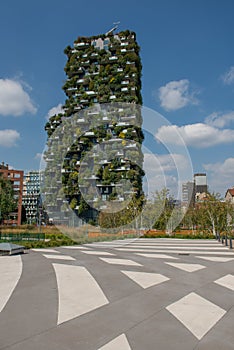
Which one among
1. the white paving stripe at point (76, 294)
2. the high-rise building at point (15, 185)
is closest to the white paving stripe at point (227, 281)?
the white paving stripe at point (76, 294)

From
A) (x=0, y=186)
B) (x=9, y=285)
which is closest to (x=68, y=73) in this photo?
(x=0, y=186)

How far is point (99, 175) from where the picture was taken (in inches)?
1886

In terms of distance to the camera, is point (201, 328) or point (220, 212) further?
point (220, 212)

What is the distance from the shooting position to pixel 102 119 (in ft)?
163

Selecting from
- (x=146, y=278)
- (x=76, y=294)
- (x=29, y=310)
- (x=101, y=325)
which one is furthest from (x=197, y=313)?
(x=146, y=278)

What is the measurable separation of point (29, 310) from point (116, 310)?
4.75ft

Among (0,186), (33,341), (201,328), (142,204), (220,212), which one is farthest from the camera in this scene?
(0,186)

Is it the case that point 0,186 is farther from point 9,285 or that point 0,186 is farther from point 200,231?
point 9,285

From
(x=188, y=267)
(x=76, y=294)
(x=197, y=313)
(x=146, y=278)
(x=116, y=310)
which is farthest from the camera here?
(x=188, y=267)

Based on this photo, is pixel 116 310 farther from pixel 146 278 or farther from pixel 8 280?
pixel 8 280

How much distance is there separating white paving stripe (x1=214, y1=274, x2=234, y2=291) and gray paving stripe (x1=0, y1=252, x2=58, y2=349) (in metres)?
3.92

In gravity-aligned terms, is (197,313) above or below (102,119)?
below

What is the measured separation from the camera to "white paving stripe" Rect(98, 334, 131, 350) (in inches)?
137

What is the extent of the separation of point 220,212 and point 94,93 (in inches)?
1342
